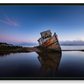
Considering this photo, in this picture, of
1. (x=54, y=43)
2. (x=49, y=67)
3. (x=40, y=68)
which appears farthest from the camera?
(x=54, y=43)

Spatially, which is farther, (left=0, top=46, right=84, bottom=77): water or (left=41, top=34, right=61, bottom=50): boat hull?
(left=41, top=34, right=61, bottom=50): boat hull

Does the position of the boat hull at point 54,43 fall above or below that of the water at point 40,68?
above

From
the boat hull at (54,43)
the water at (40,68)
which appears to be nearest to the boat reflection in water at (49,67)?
the water at (40,68)

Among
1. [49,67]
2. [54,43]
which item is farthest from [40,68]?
[54,43]

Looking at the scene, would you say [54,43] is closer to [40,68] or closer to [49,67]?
[49,67]

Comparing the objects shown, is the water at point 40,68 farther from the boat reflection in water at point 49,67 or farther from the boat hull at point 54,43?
the boat hull at point 54,43

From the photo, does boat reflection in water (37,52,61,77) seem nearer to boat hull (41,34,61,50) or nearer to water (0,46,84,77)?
water (0,46,84,77)

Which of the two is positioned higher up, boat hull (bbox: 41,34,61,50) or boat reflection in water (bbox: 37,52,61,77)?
boat hull (bbox: 41,34,61,50)

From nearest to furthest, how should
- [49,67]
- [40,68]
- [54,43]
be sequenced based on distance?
[40,68] < [49,67] < [54,43]

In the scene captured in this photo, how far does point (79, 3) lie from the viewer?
1.44 metres

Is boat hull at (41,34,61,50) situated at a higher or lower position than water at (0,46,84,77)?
higher

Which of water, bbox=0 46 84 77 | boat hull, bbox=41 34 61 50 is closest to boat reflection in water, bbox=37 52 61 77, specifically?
water, bbox=0 46 84 77

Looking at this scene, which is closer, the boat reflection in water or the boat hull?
the boat reflection in water

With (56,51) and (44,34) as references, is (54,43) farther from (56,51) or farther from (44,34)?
(44,34)
